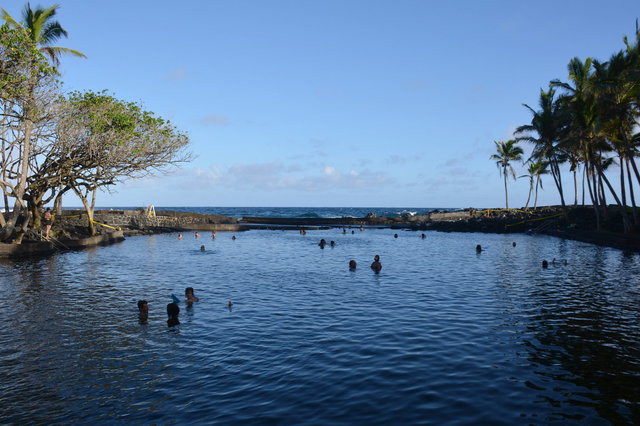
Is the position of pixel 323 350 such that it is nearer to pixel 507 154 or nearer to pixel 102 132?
pixel 102 132

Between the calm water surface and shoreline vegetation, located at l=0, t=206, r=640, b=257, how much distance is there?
608 inches

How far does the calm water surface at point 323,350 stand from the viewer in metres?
8.90

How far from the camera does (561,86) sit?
5044 centimetres

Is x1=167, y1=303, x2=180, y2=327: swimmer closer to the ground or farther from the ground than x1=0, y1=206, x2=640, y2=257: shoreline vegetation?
closer to the ground

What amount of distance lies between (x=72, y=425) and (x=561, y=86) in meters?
56.5

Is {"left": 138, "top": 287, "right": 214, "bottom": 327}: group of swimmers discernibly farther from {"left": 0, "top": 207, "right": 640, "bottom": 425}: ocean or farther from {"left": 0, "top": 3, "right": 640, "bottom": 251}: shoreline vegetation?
{"left": 0, "top": 3, "right": 640, "bottom": 251}: shoreline vegetation

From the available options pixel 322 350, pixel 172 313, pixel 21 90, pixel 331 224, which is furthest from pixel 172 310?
pixel 331 224

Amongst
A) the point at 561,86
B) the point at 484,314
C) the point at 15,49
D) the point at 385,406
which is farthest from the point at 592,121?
the point at 15,49

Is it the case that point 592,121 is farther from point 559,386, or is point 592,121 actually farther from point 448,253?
point 559,386

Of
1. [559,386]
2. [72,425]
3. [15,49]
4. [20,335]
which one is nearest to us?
[72,425]

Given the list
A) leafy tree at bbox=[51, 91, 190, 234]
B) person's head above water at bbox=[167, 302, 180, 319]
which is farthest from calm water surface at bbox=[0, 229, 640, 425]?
leafy tree at bbox=[51, 91, 190, 234]

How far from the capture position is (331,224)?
93812 millimetres

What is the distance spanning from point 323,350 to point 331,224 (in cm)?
8126

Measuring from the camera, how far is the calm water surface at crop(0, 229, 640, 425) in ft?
29.2
